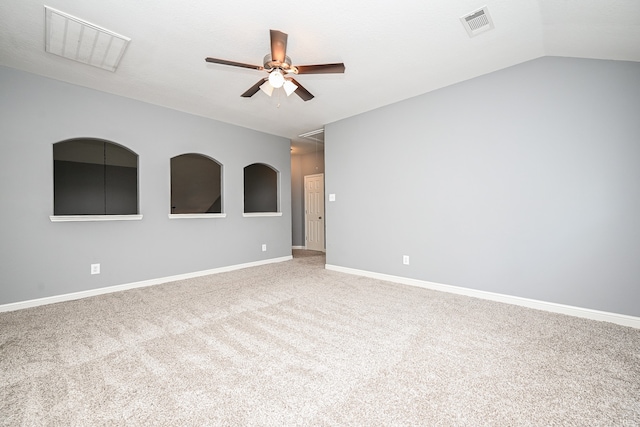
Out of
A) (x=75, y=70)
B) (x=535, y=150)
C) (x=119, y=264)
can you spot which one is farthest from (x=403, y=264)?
(x=75, y=70)

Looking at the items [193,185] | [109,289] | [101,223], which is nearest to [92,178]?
[193,185]

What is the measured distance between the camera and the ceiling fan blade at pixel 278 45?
2083 mm

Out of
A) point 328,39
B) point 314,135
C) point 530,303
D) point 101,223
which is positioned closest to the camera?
point 328,39

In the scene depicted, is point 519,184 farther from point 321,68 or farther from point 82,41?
point 82,41

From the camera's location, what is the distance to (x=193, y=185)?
25.0 feet

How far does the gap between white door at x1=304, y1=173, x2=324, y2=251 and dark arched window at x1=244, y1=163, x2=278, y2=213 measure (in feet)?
3.39

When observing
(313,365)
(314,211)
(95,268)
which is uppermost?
(314,211)

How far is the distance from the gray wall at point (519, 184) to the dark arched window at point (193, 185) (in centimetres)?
523

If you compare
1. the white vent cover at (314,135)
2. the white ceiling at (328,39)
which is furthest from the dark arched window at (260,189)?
the white ceiling at (328,39)

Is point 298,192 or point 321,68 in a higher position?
point 321,68

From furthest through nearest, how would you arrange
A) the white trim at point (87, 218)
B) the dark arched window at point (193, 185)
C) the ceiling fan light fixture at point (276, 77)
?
the dark arched window at point (193, 185) < the white trim at point (87, 218) < the ceiling fan light fixture at point (276, 77)

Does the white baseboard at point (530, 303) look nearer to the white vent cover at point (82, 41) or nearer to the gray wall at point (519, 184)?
the gray wall at point (519, 184)

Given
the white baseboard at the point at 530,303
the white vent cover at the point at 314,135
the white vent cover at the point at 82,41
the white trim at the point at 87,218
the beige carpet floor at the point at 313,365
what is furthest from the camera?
the white vent cover at the point at 314,135

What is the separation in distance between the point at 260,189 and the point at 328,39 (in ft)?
18.2
